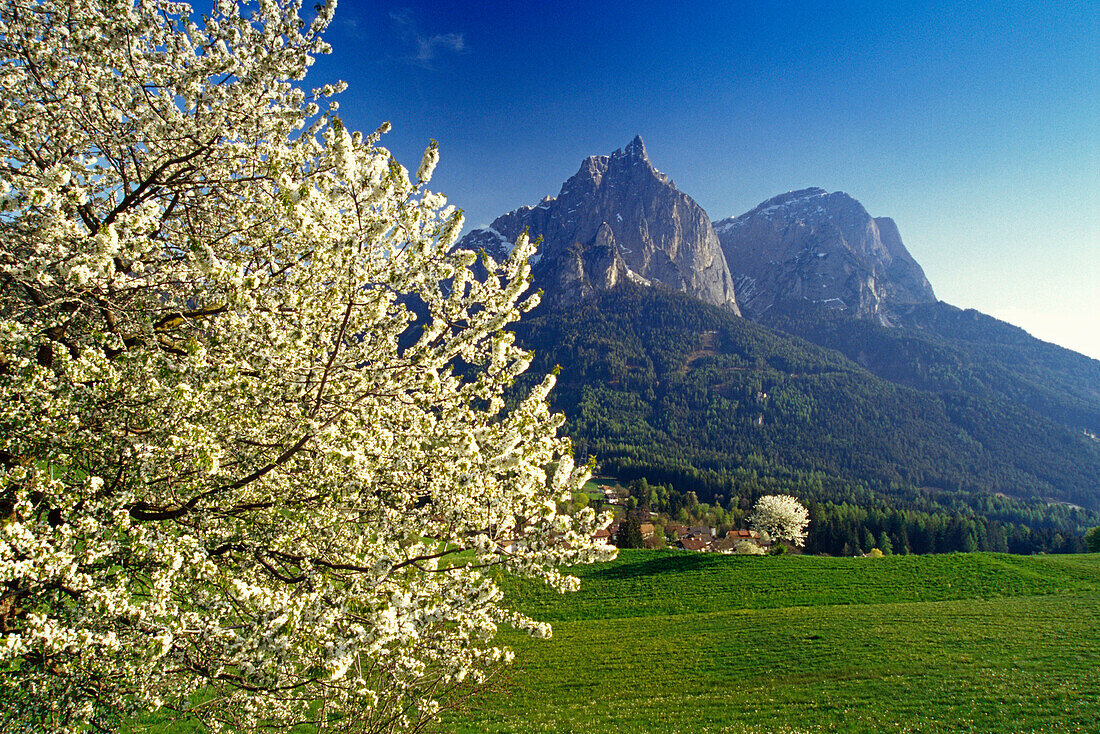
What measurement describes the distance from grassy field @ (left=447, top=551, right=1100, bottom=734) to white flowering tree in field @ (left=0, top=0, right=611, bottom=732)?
9.07 feet

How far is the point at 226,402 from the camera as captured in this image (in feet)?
17.4

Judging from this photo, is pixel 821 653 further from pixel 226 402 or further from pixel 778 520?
pixel 778 520

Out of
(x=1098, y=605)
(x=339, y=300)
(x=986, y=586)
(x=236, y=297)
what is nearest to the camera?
(x=236, y=297)

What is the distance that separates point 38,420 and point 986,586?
47.2 m

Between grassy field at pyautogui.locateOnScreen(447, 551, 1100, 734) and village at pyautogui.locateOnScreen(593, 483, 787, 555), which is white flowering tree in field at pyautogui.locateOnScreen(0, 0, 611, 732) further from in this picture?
village at pyautogui.locateOnScreen(593, 483, 787, 555)

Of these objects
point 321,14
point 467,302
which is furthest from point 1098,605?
point 321,14

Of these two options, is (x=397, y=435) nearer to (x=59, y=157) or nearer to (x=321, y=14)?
(x=59, y=157)

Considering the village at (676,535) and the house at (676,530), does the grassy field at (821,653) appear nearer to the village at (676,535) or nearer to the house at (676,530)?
the village at (676,535)

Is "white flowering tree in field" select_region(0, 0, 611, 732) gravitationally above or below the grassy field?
above

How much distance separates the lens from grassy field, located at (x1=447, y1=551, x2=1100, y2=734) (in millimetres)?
16336

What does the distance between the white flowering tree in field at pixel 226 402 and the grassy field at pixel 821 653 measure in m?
2.76

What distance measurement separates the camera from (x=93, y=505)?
4652mm

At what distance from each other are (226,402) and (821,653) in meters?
26.7

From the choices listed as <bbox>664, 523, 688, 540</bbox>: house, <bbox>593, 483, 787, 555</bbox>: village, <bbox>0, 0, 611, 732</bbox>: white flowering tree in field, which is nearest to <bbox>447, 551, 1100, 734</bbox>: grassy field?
<bbox>0, 0, 611, 732</bbox>: white flowering tree in field
